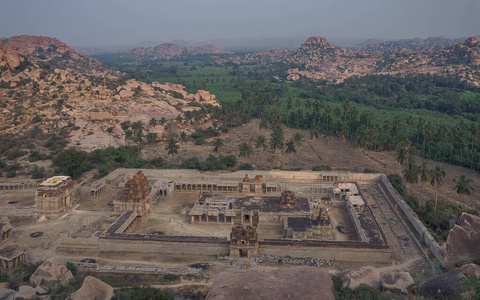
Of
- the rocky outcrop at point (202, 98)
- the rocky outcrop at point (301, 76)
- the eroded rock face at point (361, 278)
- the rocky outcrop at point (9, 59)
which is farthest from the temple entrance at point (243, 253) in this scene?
the rocky outcrop at point (301, 76)

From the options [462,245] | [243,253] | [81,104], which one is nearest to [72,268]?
[243,253]

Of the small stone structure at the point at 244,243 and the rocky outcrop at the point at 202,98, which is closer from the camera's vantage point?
the small stone structure at the point at 244,243

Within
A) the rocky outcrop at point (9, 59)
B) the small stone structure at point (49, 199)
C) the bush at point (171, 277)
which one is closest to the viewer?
the bush at point (171, 277)

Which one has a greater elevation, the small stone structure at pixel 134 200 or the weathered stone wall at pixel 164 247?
the small stone structure at pixel 134 200

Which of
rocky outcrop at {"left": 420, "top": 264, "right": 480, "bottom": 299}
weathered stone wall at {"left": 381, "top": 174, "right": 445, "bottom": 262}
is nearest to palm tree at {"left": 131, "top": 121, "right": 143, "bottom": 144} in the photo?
weathered stone wall at {"left": 381, "top": 174, "right": 445, "bottom": 262}

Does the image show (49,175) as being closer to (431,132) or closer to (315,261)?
(315,261)

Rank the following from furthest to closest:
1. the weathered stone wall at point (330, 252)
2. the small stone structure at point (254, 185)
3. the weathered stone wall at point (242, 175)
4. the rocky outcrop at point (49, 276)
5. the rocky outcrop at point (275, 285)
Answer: the weathered stone wall at point (242, 175) < the small stone structure at point (254, 185) < the weathered stone wall at point (330, 252) < the rocky outcrop at point (49, 276) < the rocky outcrop at point (275, 285)

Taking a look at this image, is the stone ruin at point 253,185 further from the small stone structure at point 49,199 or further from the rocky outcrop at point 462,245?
the rocky outcrop at point 462,245

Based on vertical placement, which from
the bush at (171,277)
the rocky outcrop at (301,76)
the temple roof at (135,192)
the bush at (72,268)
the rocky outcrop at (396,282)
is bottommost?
the bush at (171,277)
